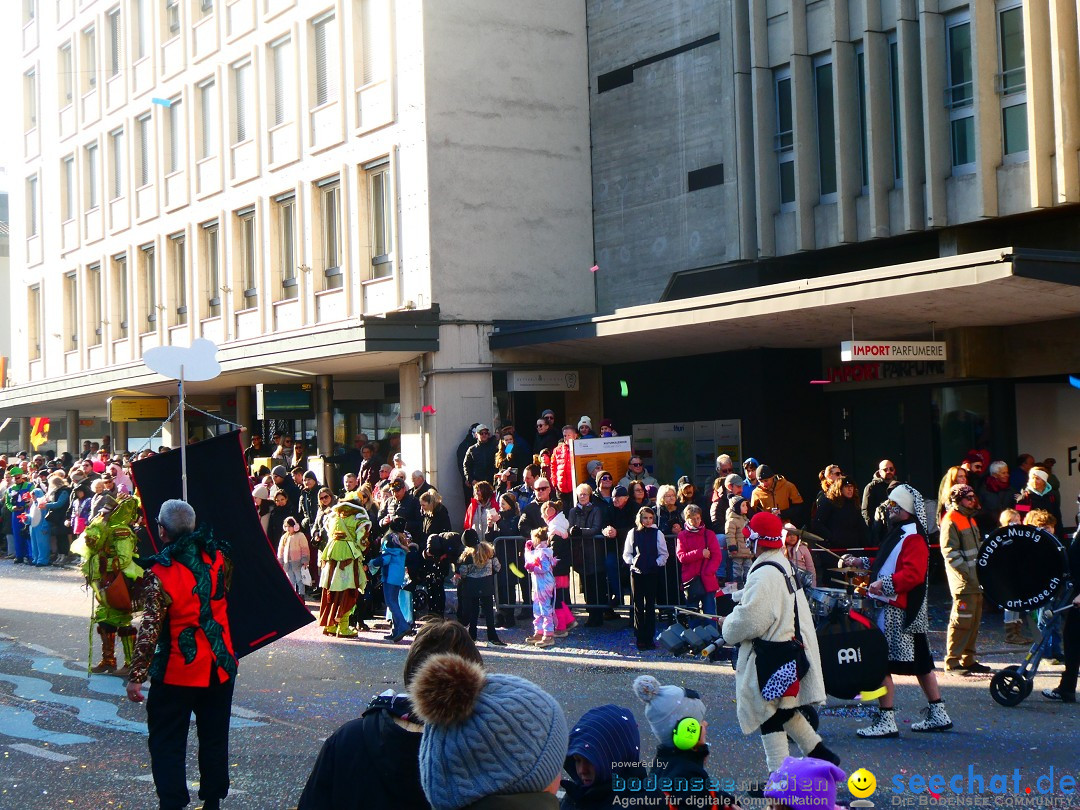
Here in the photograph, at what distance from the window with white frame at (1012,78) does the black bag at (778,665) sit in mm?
12345

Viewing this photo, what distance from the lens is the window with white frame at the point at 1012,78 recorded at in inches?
695

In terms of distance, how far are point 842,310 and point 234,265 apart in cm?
1650

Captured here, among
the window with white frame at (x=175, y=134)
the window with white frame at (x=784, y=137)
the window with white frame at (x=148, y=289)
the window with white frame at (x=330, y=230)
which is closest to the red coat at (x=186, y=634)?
the window with white frame at (x=784, y=137)

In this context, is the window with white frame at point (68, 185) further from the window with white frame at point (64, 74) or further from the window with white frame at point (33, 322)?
the window with white frame at point (33, 322)

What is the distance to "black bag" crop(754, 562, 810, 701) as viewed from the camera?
7.41 m

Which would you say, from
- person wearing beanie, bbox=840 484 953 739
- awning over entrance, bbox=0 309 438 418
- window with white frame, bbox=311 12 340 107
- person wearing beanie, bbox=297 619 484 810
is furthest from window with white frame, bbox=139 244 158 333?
person wearing beanie, bbox=297 619 484 810

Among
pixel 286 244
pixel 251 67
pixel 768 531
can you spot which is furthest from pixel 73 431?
pixel 768 531

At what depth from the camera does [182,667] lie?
23.6 ft

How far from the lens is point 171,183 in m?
31.4

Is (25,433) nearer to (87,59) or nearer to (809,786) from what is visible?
(87,59)

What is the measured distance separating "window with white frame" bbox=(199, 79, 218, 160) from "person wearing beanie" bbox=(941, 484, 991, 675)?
72.4ft

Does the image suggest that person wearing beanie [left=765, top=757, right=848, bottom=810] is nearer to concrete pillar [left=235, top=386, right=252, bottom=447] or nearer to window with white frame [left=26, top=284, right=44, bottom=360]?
concrete pillar [left=235, top=386, right=252, bottom=447]

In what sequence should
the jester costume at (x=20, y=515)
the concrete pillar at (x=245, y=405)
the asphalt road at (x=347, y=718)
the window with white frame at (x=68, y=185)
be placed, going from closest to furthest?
1. the asphalt road at (x=347, y=718)
2. the jester costume at (x=20, y=515)
3. the concrete pillar at (x=245, y=405)
4. the window with white frame at (x=68, y=185)

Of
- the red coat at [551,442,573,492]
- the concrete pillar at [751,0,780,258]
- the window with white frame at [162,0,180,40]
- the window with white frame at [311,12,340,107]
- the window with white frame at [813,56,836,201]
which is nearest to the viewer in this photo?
the red coat at [551,442,573,492]
